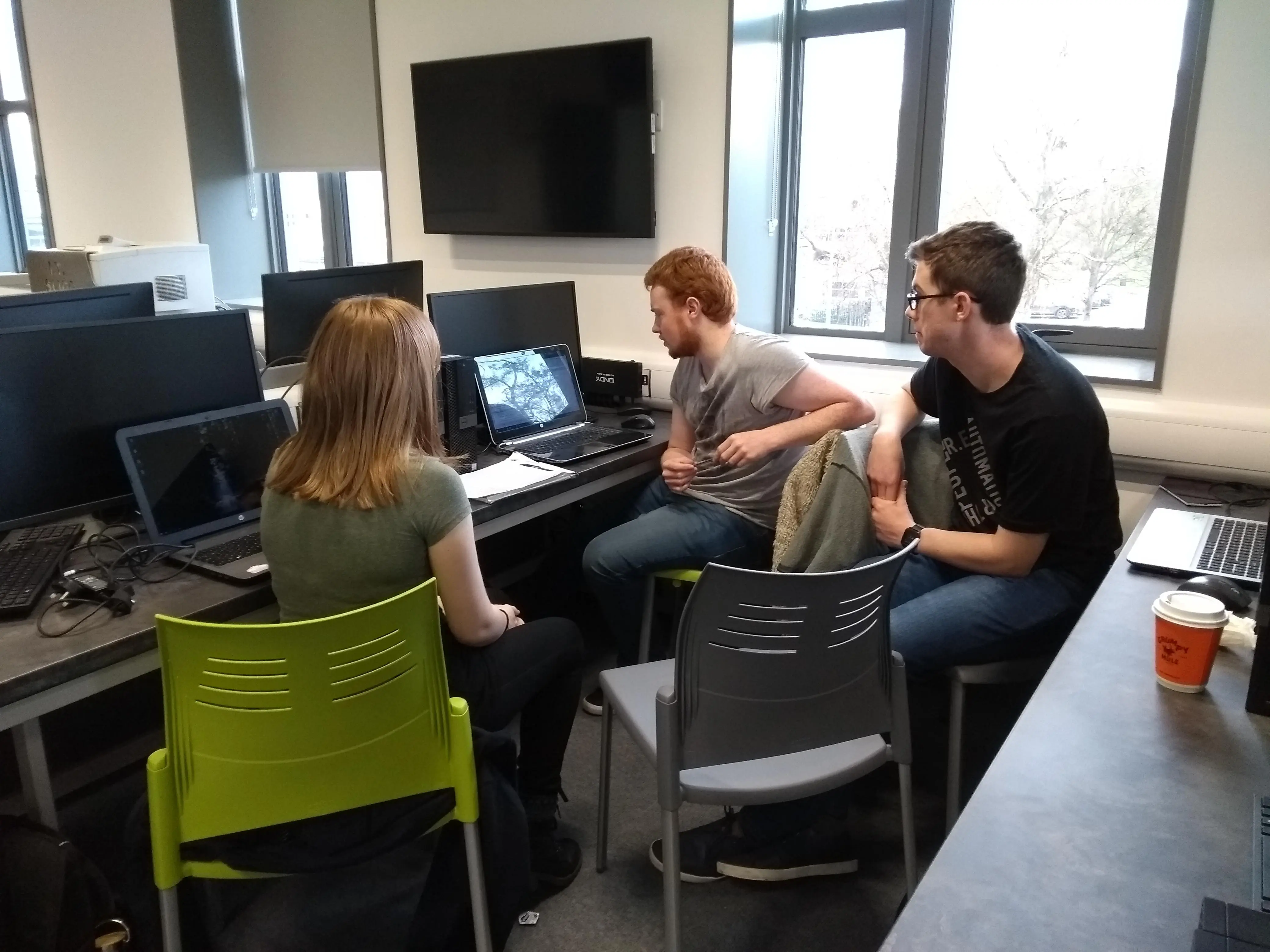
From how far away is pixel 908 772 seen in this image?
64.5 inches

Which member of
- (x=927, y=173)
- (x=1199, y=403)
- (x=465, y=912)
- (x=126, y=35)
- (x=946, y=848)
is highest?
(x=126, y=35)

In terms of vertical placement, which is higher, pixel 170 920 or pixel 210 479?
pixel 210 479

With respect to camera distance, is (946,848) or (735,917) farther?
(735,917)

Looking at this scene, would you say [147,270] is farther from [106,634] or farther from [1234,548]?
[1234,548]

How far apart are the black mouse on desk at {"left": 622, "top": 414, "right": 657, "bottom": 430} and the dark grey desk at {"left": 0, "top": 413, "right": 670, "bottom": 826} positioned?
1.37 m

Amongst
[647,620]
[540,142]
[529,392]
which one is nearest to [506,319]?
[529,392]

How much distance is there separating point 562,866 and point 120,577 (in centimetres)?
102

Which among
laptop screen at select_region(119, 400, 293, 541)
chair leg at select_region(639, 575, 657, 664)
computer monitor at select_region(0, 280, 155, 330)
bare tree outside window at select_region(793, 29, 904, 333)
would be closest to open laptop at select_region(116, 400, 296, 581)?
laptop screen at select_region(119, 400, 293, 541)

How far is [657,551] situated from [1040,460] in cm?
95

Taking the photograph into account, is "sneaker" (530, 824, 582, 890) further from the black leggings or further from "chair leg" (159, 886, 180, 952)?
"chair leg" (159, 886, 180, 952)

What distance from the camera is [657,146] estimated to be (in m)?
3.04

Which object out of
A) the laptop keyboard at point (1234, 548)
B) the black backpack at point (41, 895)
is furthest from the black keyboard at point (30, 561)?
the laptop keyboard at point (1234, 548)

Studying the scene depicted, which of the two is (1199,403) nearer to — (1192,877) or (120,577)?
(1192,877)

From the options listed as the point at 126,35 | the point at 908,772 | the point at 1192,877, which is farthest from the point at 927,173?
the point at 126,35
